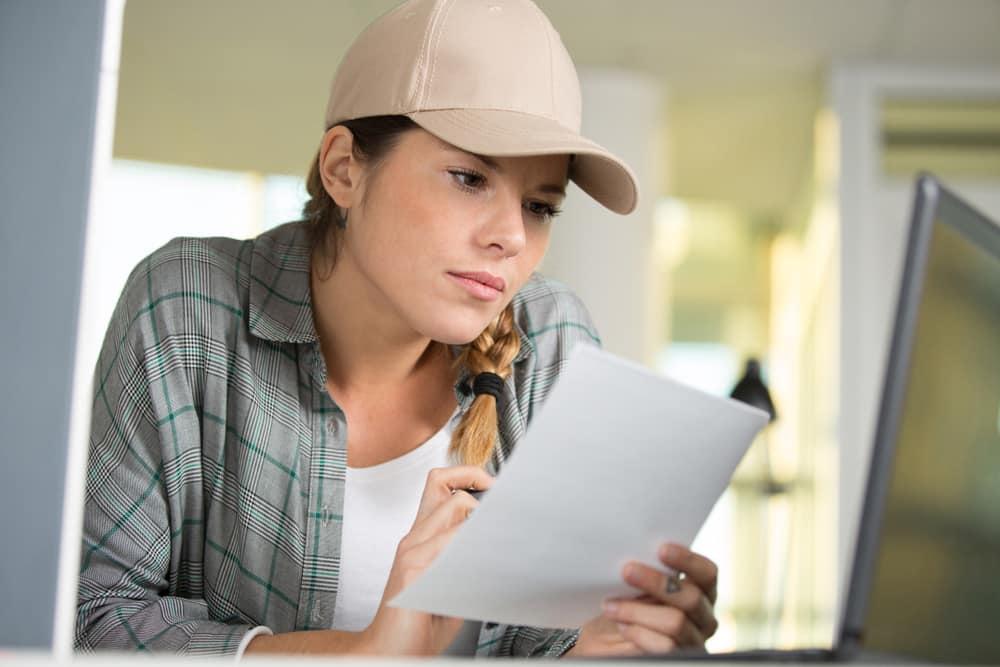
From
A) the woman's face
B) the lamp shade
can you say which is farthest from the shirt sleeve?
the lamp shade

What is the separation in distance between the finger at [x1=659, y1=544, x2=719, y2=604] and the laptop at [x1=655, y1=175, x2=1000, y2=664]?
0.23 metres

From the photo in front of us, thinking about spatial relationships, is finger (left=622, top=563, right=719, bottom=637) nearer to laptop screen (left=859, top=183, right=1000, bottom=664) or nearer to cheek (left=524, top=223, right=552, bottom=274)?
laptop screen (left=859, top=183, right=1000, bottom=664)

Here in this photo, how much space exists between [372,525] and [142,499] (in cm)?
26

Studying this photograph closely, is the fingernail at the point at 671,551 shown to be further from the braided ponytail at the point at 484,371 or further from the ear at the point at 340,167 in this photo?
the ear at the point at 340,167

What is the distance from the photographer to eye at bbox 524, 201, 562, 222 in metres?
1.26

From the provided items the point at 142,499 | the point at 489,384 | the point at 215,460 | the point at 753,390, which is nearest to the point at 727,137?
the point at 753,390

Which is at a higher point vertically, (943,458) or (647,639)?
(943,458)

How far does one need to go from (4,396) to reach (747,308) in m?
6.12

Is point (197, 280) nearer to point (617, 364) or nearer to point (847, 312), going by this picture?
point (617, 364)

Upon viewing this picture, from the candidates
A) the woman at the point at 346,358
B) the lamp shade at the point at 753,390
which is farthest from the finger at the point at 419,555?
the lamp shade at the point at 753,390

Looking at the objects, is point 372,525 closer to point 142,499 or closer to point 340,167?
point 142,499

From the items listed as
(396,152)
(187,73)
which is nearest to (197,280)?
(396,152)

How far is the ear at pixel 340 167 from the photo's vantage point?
133 cm

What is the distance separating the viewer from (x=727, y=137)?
16.9ft
